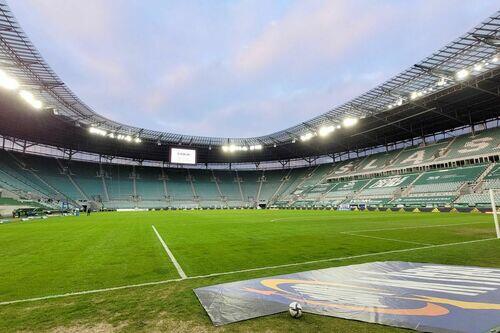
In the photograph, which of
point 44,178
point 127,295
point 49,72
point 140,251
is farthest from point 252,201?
point 127,295

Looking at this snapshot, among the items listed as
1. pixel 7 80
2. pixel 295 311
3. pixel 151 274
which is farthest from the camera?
pixel 7 80

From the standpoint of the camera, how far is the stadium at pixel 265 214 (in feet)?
14.8

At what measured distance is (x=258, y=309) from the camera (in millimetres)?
4414

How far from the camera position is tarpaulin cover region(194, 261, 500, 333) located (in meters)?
3.90

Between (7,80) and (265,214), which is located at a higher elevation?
(7,80)

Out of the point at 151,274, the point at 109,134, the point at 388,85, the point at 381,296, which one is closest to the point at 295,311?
the point at 381,296

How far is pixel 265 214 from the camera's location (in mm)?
39031

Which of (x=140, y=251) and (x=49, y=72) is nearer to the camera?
(x=140, y=251)

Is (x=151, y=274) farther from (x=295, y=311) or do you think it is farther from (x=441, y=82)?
(x=441, y=82)

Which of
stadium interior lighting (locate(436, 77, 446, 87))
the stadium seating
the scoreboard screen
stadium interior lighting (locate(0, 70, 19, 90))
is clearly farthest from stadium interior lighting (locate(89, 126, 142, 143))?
stadium interior lighting (locate(436, 77, 446, 87))

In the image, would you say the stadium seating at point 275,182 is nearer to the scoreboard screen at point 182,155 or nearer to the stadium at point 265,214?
the stadium at point 265,214

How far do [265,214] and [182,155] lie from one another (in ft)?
111

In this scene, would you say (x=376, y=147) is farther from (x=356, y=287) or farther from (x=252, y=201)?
(x=356, y=287)

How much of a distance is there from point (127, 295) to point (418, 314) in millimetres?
5036
